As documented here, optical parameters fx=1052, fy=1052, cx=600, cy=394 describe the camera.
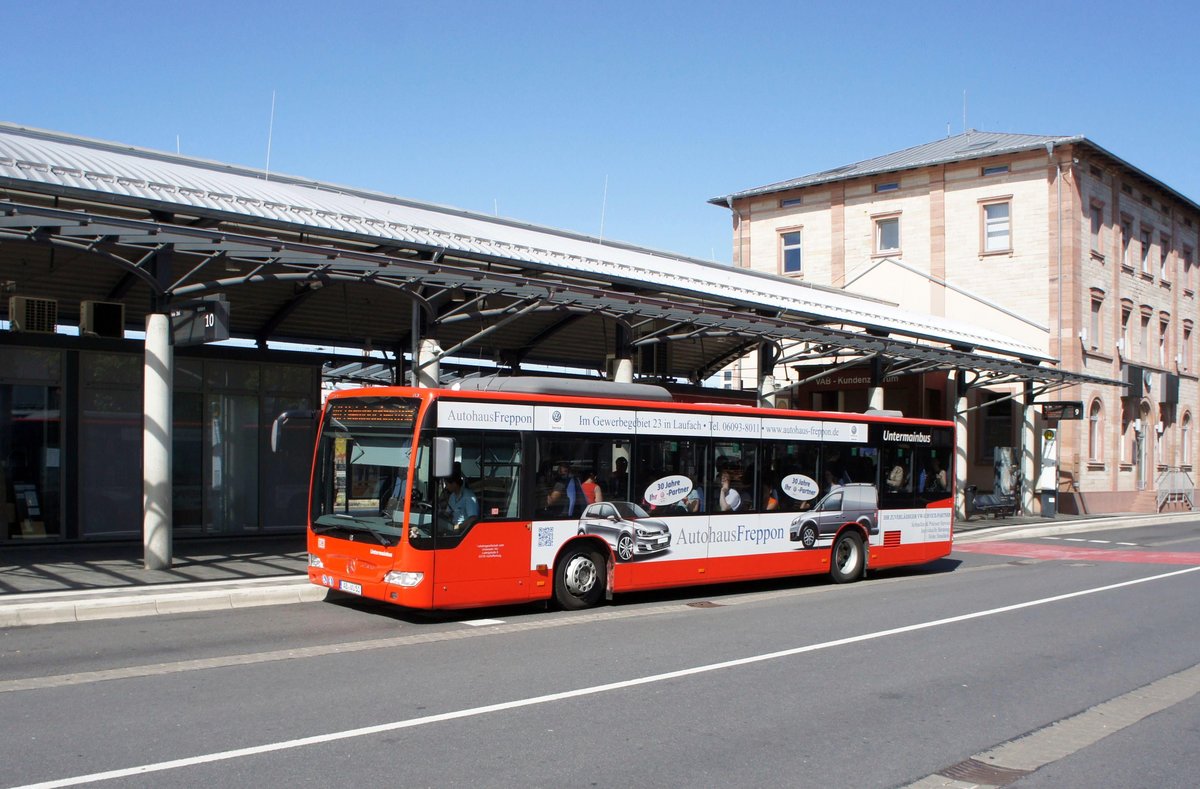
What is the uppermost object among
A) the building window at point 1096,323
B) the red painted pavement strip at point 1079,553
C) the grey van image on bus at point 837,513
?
the building window at point 1096,323

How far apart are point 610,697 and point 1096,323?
39.0 meters

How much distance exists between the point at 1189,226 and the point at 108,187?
51.9m

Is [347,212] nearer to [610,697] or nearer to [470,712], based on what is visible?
[610,697]

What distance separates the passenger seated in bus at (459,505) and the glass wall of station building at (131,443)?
8.91 metres

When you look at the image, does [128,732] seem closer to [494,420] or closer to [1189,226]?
[494,420]

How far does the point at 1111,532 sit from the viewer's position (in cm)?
3206

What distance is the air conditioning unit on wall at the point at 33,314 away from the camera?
1567 cm

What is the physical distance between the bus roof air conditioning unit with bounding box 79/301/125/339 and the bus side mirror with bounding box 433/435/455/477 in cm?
713

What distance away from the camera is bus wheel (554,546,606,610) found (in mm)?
13117

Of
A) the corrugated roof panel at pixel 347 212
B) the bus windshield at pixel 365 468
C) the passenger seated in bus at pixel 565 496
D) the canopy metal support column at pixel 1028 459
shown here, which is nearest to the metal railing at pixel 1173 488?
the canopy metal support column at pixel 1028 459

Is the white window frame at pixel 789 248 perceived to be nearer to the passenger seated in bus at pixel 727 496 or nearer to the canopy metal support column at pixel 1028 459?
the canopy metal support column at pixel 1028 459

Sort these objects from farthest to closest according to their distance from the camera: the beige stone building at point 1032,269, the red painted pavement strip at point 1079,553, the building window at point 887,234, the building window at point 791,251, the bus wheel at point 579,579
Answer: the building window at point 791,251 → the building window at point 887,234 → the beige stone building at point 1032,269 → the red painted pavement strip at point 1079,553 → the bus wheel at point 579,579

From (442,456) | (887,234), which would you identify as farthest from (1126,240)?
(442,456)

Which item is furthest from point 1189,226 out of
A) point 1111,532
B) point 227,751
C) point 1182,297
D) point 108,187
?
point 227,751
